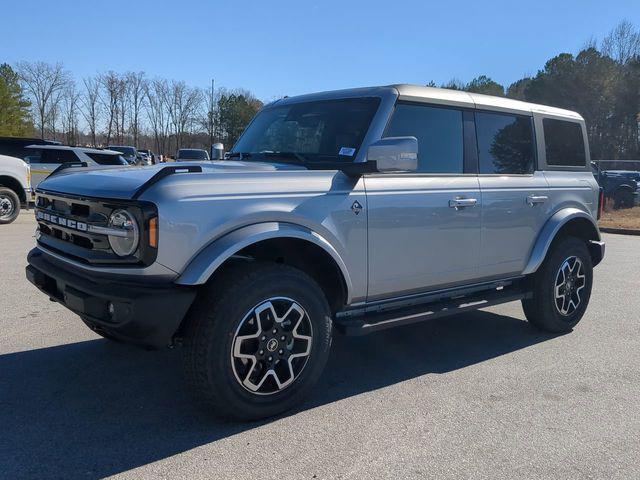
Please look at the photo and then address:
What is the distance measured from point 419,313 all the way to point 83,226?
2.39 meters

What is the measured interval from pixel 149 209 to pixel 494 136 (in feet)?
10.6

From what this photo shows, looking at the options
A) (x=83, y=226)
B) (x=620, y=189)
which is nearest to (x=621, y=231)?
(x=620, y=189)

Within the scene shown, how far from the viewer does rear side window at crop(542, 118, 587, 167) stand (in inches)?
218

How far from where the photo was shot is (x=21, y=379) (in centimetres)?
404

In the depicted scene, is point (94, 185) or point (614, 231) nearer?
point (94, 185)

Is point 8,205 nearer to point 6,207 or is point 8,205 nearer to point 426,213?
point 6,207

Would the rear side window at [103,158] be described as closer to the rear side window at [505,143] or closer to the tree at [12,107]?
the rear side window at [505,143]

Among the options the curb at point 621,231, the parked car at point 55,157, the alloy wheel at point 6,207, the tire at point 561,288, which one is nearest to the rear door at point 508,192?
the tire at point 561,288

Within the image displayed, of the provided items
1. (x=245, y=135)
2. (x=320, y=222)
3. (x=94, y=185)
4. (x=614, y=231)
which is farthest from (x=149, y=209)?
(x=614, y=231)

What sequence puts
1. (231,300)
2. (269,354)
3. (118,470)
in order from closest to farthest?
(118,470) → (231,300) → (269,354)

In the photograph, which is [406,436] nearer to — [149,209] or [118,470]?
[118,470]

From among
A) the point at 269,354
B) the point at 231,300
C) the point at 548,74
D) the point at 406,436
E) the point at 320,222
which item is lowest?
the point at 406,436

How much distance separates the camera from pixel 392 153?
3695 mm

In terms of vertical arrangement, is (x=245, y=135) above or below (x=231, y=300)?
above
